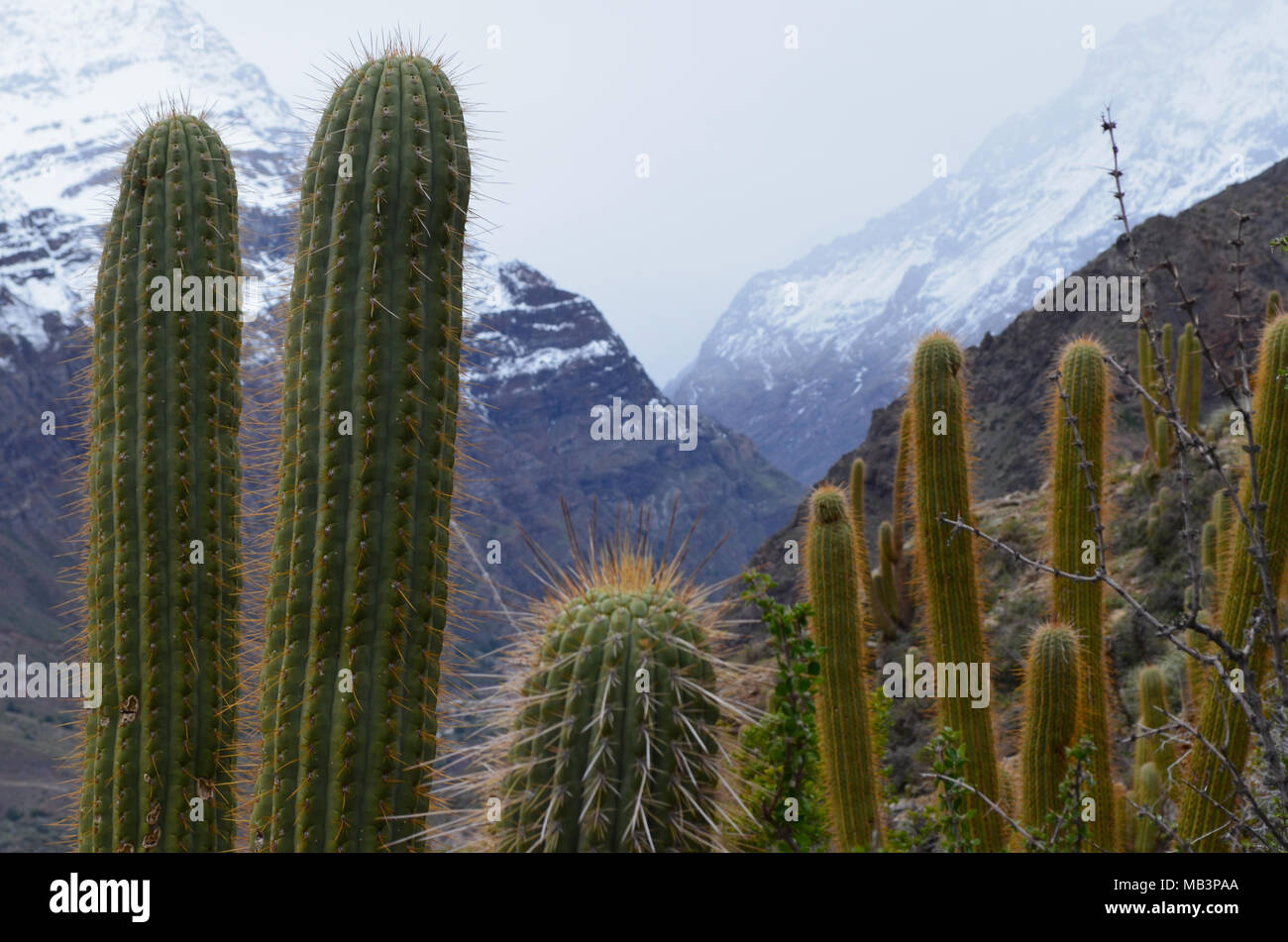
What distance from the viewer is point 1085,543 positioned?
6.36 metres

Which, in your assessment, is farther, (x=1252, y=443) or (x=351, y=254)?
(x=351, y=254)

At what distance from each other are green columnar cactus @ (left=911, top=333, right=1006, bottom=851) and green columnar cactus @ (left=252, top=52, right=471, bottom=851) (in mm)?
3868

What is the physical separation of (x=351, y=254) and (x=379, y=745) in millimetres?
1748

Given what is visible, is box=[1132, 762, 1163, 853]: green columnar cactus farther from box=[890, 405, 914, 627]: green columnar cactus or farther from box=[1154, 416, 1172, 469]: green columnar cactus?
box=[1154, 416, 1172, 469]: green columnar cactus

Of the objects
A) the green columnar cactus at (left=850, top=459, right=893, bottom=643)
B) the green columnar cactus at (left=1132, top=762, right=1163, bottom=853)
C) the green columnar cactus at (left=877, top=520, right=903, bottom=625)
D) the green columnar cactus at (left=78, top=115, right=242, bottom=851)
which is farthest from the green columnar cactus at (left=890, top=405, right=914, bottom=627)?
the green columnar cactus at (left=78, top=115, right=242, bottom=851)

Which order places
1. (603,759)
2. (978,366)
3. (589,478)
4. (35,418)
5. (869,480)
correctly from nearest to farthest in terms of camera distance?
1. (603,759)
2. (869,480)
3. (978,366)
4. (35,418)
5. (589,478)

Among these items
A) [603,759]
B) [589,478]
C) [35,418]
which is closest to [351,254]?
[603,759]

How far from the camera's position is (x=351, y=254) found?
11.8 feet

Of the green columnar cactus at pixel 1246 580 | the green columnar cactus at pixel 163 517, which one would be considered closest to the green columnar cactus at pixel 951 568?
the green columnar cactus at pixel 1246 580

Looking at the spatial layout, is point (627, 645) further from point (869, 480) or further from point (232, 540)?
point (869, 480)

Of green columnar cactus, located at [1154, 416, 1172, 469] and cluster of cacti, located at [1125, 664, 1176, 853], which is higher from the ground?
green columnar cactus, located at [1154, 416, 1172, 469]

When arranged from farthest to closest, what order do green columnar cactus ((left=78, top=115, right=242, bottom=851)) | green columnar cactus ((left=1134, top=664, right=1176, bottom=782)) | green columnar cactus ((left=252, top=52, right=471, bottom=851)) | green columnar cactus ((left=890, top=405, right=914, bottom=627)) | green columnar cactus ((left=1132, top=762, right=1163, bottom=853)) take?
green columnar cactus ((left=890, top=405, right=914, bottom=627)) → green columnar cactus ((left=1134, top=664, right=1176, bottom=782)) → green columnar cactus ((left=1132, top=762, right=1163, bottom=853)) → green columnar cactus ((left=78, top=115, right=242, bottom=851)) → green columnar cactus ((left=252, top=52, right=471, bottom=851))

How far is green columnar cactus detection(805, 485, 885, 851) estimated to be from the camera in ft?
20.9

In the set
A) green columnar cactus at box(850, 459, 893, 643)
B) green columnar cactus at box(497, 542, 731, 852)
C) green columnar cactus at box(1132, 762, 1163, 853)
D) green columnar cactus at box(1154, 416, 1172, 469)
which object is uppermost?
green columnar cactus at box(1154, 416, 1172, 469)
